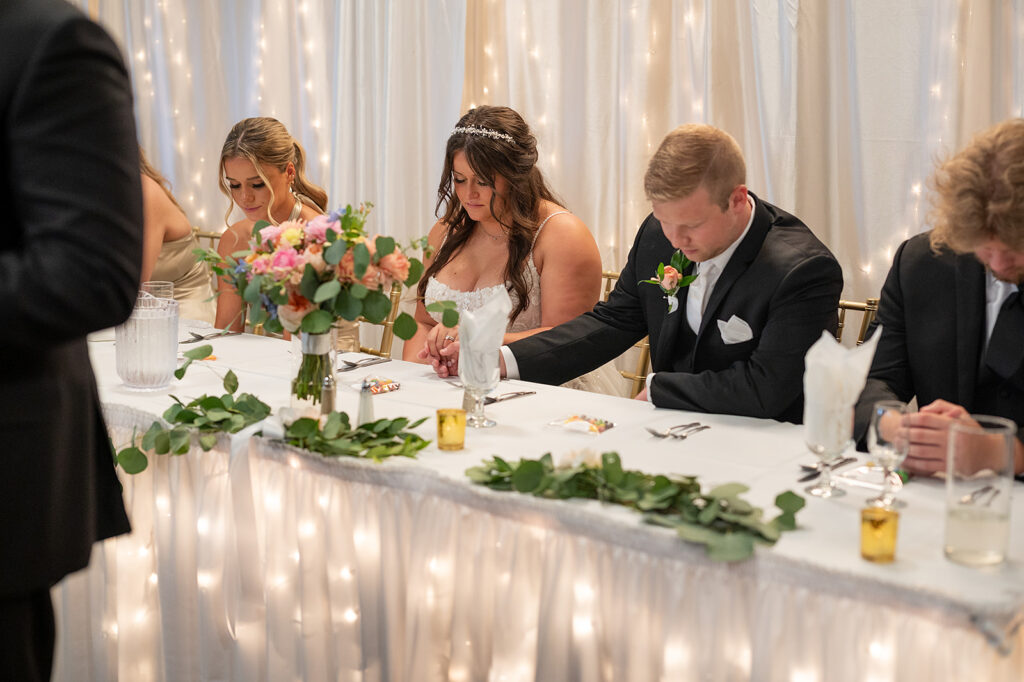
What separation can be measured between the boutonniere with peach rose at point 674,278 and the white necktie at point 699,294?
2 centimetres

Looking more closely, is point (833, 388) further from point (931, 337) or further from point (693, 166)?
point (693, 166)

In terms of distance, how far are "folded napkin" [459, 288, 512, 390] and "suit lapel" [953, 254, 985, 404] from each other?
38.4 inches

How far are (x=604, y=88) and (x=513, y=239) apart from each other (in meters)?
1.07

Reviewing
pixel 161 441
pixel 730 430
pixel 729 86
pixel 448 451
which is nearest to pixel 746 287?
pixel 730 430

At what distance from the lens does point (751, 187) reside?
3.74 metres

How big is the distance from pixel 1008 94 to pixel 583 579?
8.30 feet

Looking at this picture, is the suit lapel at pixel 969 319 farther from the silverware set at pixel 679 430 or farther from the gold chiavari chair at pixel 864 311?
the gold chiavari chair at pixel 864 311

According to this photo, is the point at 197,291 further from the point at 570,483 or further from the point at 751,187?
the point at 570,483

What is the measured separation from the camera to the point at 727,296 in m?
2.44

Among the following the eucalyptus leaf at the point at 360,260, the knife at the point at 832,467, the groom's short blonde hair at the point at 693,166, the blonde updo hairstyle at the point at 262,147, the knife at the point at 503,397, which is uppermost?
the blonde updo hairstyle at the point at 262,147

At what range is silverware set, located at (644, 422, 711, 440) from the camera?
204cm

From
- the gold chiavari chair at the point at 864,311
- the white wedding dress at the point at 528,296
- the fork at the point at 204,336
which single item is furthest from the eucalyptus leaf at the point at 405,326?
the gold chiavari chair at the point at 864,311

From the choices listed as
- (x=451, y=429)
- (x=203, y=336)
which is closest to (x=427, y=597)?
(x=451, y=429)

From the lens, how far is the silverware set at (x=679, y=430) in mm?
2035
